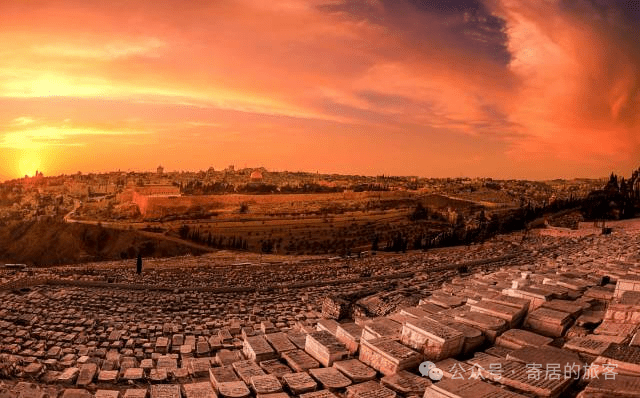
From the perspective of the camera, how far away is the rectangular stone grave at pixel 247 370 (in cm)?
491

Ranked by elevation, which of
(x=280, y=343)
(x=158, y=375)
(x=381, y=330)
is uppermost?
(x=381, y=330)

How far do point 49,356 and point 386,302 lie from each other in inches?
293

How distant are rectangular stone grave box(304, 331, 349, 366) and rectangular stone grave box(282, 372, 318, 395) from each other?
0.41 metres

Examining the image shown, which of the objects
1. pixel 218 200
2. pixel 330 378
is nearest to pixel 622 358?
pixel 330 378

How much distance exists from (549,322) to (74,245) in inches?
1794

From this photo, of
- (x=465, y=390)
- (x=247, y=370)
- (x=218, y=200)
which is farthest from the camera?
(x=218, y=200)

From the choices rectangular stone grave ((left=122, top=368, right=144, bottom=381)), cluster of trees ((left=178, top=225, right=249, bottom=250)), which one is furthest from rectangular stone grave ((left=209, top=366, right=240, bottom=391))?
cluster of trees ((left=178, top=225, right=249, bottom=250))

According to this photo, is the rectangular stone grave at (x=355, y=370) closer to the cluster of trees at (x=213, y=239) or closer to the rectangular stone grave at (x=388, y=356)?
the rectangular stone grave at (x=388, y=356)

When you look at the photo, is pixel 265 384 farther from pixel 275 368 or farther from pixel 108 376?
pixel 108 376

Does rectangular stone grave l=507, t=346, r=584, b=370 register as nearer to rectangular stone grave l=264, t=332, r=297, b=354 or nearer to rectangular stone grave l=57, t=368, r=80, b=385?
rectangular stone grave l=264, t=332, r=297, b=354

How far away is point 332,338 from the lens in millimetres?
5469

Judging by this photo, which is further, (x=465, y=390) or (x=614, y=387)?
(x=465, y=390)

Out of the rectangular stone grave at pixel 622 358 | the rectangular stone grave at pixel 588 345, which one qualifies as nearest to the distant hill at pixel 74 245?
the rectangular stone grave at pixel 588 345

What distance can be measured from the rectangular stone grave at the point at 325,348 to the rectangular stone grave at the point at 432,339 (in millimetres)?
746
